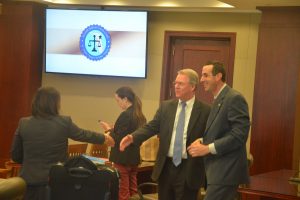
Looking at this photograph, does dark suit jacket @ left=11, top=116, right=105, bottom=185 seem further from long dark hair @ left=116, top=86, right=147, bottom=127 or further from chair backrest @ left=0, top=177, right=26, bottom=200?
long dark hair @ left=116, top=86, right=147, bottom=127

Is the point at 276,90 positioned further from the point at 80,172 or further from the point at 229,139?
the point at 80,172

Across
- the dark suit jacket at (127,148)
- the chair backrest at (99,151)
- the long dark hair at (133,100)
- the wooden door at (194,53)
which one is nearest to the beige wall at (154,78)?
the wooden door at (194,53)

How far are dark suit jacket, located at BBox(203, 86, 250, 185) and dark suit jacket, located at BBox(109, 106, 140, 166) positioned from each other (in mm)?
1654

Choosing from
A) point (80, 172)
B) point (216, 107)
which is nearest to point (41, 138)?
point (80, 172)

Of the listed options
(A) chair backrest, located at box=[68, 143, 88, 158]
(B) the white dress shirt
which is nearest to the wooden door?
(A) chair backrest, located at box=[68, 143, 88, 158]

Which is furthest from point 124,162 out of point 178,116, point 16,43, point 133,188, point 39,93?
point 16,43

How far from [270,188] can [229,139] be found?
35.2 inches

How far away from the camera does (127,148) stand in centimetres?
555

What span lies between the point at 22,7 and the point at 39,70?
2.98 ft

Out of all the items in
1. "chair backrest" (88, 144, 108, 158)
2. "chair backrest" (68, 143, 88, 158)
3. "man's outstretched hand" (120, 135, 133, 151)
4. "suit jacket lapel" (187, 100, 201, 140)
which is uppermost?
"suit jacket lapel" (187, 100, 201, 140)

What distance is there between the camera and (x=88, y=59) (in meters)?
7.87

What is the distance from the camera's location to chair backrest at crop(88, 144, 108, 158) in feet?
20.6

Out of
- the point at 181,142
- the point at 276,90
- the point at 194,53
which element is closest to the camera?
the point at 181,142

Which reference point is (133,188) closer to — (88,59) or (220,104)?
(220,104)
